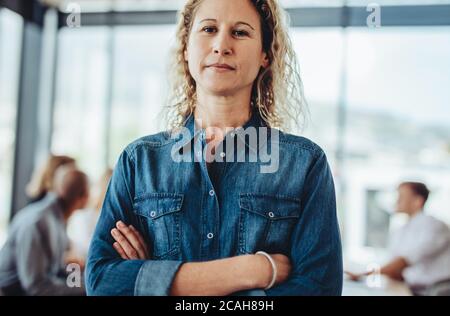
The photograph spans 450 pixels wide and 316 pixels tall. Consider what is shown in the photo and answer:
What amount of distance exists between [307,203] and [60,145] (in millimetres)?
1174

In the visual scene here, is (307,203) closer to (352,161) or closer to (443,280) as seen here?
(443,280)

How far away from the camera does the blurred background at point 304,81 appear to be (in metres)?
1.54

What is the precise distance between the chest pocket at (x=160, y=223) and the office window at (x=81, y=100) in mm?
610

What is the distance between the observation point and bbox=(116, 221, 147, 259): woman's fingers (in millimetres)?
1100

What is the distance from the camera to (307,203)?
3.60 feet

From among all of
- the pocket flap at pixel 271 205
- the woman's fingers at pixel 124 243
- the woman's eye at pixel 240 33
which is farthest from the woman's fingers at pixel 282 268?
the woman's eye at pixel 240 33

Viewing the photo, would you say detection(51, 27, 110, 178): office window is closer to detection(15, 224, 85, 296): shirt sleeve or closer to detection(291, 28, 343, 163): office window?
detection(15, 224, 85, 296): shirt sleeve

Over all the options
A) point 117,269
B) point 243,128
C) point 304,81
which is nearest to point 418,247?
point 304,81

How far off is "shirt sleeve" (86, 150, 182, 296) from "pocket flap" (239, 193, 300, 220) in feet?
0.75

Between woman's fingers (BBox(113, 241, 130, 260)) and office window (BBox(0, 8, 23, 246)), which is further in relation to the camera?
office window (BBox(0, 8, 23, 246))

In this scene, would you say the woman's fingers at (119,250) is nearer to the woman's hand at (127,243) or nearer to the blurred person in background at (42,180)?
the woman's hand at (127,243)

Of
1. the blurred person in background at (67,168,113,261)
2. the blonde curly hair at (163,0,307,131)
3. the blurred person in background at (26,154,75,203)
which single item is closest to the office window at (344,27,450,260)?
the blonde curly hair at (163,0,307,131)

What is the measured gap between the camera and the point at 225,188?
1.17 m

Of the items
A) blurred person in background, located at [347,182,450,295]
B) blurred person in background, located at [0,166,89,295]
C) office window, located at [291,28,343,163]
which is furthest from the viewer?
blurred person in background, located at [347,182,450,295]
